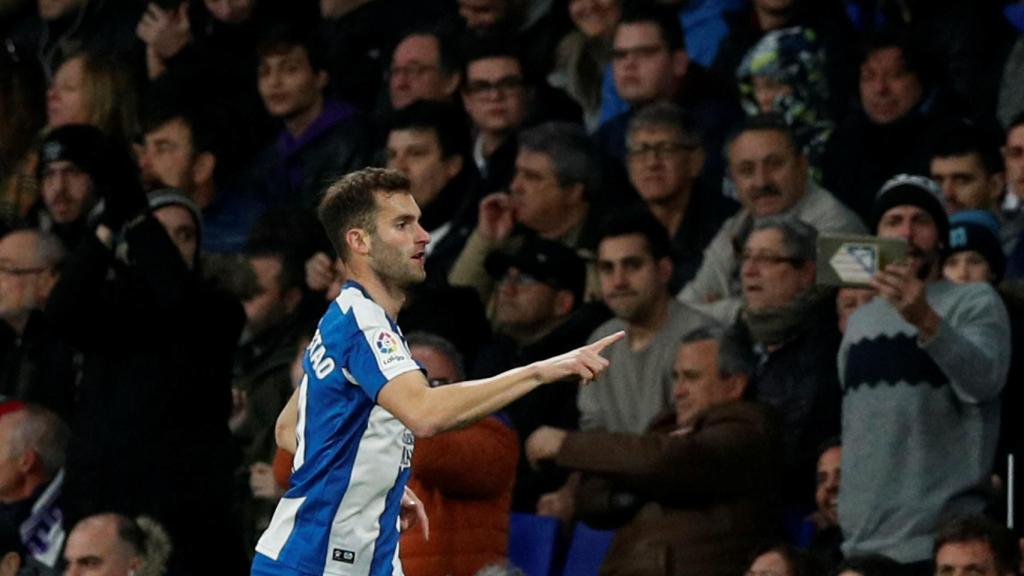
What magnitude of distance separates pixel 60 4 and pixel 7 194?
2.12 metres

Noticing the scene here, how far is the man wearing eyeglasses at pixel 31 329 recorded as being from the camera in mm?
11836

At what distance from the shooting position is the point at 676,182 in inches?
447

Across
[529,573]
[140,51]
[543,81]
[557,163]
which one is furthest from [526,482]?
[140,51]

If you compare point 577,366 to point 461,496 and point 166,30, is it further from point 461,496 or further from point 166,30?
point 166,30

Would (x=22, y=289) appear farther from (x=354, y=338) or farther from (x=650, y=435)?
(x=354, y=338)

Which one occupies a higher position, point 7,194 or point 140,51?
point 140,51

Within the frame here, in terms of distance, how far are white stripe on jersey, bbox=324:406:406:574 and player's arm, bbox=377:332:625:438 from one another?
236 millimetres

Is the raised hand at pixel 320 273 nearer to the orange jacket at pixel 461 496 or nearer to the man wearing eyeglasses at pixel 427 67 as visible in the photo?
the man wearing eyeglasses at pixel 427 67

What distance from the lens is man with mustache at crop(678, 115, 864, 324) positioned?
1070cm

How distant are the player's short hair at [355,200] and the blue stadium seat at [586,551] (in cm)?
309

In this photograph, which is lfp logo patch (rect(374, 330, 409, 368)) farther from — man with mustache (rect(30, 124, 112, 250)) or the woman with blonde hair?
the woman with blonde hair

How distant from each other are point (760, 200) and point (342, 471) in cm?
437

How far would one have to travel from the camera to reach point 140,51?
1480cm

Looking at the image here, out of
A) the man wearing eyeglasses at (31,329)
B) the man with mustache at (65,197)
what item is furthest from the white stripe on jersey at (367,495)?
the man with mustache at (65,197)
